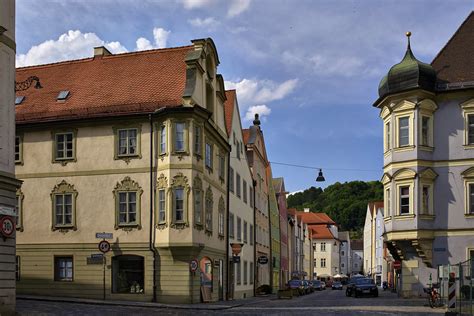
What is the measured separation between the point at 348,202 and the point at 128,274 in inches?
5063

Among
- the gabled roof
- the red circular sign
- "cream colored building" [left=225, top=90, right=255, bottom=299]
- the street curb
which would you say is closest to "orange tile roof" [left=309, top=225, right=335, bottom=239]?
"cream colored building" [left=225, top=90, right=255, bottom=299]

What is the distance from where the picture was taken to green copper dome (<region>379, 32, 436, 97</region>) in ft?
126

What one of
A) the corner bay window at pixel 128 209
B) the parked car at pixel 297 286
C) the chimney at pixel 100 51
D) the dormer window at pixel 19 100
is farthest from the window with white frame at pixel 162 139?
the parked car at pixel 297 286

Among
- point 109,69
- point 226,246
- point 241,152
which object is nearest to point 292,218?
point 241,152

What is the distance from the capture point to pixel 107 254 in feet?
110

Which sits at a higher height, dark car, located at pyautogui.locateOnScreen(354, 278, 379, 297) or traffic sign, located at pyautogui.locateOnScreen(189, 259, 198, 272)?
traffic sign, located at pyautogui.locateOnScreen(189, 259, 198, 272)

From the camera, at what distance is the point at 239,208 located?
46.0 meters

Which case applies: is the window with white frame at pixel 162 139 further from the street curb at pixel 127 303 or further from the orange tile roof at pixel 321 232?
the orange tile roof at pixel 321 232

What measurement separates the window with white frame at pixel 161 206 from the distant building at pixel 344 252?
11447cm

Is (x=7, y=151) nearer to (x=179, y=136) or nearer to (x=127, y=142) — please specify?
(x=179, y=136)

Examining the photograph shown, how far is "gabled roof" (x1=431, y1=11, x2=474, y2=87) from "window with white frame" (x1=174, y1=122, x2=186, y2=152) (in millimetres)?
15802

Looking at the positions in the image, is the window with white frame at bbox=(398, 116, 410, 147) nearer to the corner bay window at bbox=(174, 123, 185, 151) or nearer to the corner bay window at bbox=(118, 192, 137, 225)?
the corner bay window at bbox=(174, 123, 185, 151)

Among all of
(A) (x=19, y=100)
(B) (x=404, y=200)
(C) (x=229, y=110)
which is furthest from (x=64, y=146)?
(B) (x=404, y=200)

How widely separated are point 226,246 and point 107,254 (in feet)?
30.1
